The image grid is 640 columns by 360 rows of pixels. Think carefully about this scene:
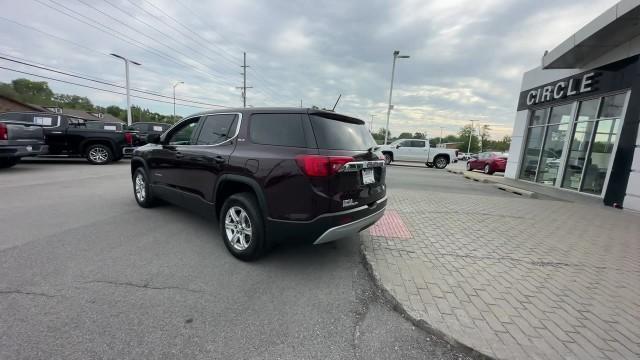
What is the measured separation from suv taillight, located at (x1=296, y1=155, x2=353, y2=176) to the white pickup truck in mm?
17086

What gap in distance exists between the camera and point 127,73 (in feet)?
87.8

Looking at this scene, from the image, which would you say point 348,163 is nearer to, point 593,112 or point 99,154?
point 593,112

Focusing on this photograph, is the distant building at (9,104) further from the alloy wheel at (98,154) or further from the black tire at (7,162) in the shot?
the black tire at (7,162)

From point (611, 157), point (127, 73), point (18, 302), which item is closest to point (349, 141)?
point (18, 302)

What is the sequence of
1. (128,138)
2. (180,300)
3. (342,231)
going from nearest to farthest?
(180,300), (342,231), (128,138)

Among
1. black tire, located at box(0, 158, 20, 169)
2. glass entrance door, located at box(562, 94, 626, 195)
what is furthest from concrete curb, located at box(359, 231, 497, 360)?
black tire, located at box(0, 158, 20, 169)

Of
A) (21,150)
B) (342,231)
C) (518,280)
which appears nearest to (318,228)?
(342,231)

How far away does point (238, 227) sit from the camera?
335 centimetres

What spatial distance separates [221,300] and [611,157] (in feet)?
34.9

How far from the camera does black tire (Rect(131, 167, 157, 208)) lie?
5.09 meters

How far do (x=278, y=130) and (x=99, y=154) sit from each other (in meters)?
12.1

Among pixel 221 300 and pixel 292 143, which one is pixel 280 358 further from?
pixel 292 143

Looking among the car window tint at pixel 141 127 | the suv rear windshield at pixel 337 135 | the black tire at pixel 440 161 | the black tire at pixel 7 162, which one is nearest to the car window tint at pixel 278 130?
the suv rear windshield at pixel 337 135

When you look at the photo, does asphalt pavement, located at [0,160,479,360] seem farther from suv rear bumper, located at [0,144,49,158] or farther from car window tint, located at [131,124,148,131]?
car window tint, located at [131,124,148,131]
